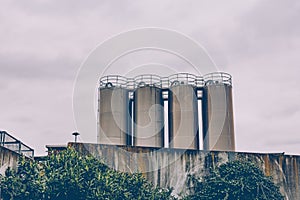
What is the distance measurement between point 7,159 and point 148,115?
57.0ft

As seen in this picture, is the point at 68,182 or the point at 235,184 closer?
the point at 68,182

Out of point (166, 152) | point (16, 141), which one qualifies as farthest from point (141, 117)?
point (16, 141)

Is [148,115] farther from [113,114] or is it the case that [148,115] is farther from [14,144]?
[14,144]

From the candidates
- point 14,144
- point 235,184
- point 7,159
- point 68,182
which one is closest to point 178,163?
point 235,184

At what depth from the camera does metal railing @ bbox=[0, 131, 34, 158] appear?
101 ft

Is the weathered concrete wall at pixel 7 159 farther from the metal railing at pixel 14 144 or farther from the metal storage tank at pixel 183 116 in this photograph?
the metal storage tank at pixel 183 116

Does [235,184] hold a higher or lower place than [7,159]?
lower

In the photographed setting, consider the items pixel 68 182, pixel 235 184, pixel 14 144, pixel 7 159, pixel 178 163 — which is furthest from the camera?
pixel 178 163

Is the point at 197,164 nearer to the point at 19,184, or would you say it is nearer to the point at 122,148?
the point at 122,148

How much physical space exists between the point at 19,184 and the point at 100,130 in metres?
15.0

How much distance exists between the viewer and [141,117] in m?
43.5

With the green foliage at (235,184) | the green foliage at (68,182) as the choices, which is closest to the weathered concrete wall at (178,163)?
the green foliage at (235,184)

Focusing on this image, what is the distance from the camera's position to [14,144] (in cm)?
3328

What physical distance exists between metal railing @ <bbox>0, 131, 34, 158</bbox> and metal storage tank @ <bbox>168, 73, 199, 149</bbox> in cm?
1413
